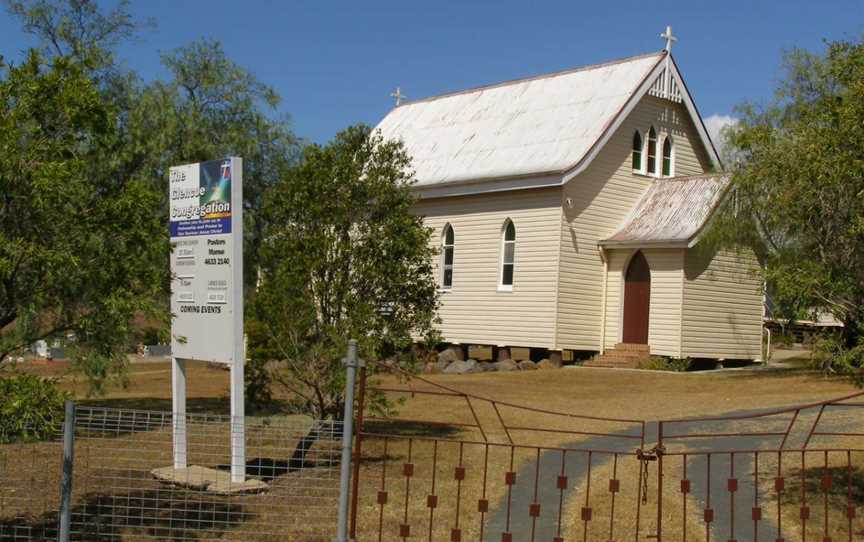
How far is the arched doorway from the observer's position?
92.9 ft

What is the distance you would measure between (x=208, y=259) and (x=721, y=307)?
64.9 feet

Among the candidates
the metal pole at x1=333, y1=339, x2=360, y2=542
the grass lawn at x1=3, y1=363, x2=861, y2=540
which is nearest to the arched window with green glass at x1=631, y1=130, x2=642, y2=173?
the grass lawn at x1=3, y1=363, x2=861, y2=540

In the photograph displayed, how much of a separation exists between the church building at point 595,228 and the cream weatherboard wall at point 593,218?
0.04 metres

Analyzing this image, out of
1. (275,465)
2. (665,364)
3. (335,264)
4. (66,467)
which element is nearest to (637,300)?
(665,364)

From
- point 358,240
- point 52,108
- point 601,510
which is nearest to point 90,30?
point 358,240

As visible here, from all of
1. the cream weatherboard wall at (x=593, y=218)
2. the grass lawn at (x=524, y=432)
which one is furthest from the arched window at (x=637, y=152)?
the grass lawn at (x=524, y=432)

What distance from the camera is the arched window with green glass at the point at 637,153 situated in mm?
30375

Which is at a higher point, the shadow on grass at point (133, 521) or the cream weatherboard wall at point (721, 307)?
the cream weatherboard wall at point (721, 307)

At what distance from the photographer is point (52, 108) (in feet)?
26.7

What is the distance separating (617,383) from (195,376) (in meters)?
11.5

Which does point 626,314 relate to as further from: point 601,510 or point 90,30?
point 601,510

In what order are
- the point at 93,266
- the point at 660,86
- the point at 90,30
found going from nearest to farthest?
the point at 93,266, the point at 90,30, the point at 660,86

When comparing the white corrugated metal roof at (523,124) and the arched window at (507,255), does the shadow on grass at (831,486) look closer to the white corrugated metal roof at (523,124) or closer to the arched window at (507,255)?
the white corrugated metal roof at (523,124)

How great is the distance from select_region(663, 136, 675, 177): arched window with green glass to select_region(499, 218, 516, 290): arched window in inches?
204
